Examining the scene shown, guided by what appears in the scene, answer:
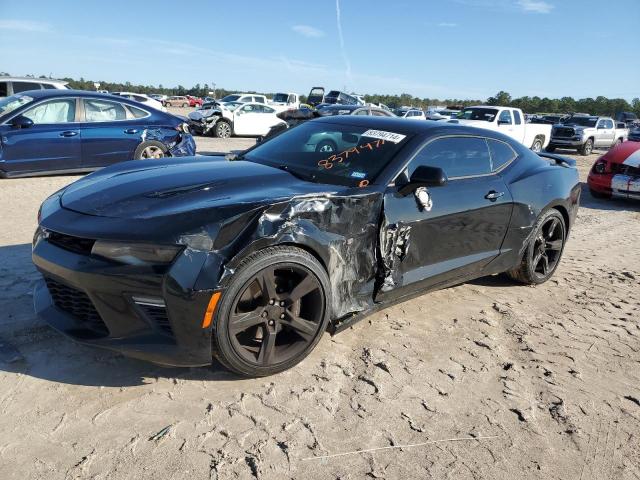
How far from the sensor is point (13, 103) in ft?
26.8

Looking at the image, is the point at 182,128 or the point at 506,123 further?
the point at 506,123

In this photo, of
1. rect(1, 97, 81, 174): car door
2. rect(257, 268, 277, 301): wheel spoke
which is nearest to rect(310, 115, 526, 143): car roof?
rect(257, 268, 277, 301): wheel spoke

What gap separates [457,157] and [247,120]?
53.3 feet

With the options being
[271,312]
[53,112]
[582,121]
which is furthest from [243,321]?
[582,121]

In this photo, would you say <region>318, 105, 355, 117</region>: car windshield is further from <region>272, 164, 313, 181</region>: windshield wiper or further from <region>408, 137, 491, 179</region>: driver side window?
<region>272, 164, 313, 181</region>: windshield wiper

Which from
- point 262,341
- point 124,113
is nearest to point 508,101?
point 124,113

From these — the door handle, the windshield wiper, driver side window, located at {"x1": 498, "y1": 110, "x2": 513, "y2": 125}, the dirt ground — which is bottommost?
the dirt ground

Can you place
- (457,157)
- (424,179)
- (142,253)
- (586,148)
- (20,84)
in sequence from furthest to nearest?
(586,148) → (20,84) → (457,157) → (424,179) → (142,253)

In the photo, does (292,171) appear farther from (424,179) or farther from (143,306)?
(143,306)

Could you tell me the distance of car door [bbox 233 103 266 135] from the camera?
62.3 ft

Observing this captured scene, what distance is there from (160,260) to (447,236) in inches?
80.3

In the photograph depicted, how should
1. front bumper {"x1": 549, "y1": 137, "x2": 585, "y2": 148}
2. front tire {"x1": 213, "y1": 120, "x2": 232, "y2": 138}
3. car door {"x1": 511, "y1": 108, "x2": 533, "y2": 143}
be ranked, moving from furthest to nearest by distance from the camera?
front bumper {"x1": 549, "y1": 137, "x2": 585, "y2": 148}, front tire {"x1": 213, "y1": 120, "x2": 232, "y2": 138}, car door {"x1": 511, "y1": 108, "x2": 533, "y2": 143}

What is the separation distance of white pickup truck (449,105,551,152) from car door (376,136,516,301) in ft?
41.8

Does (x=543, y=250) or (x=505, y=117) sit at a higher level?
(x=505, y=117)
